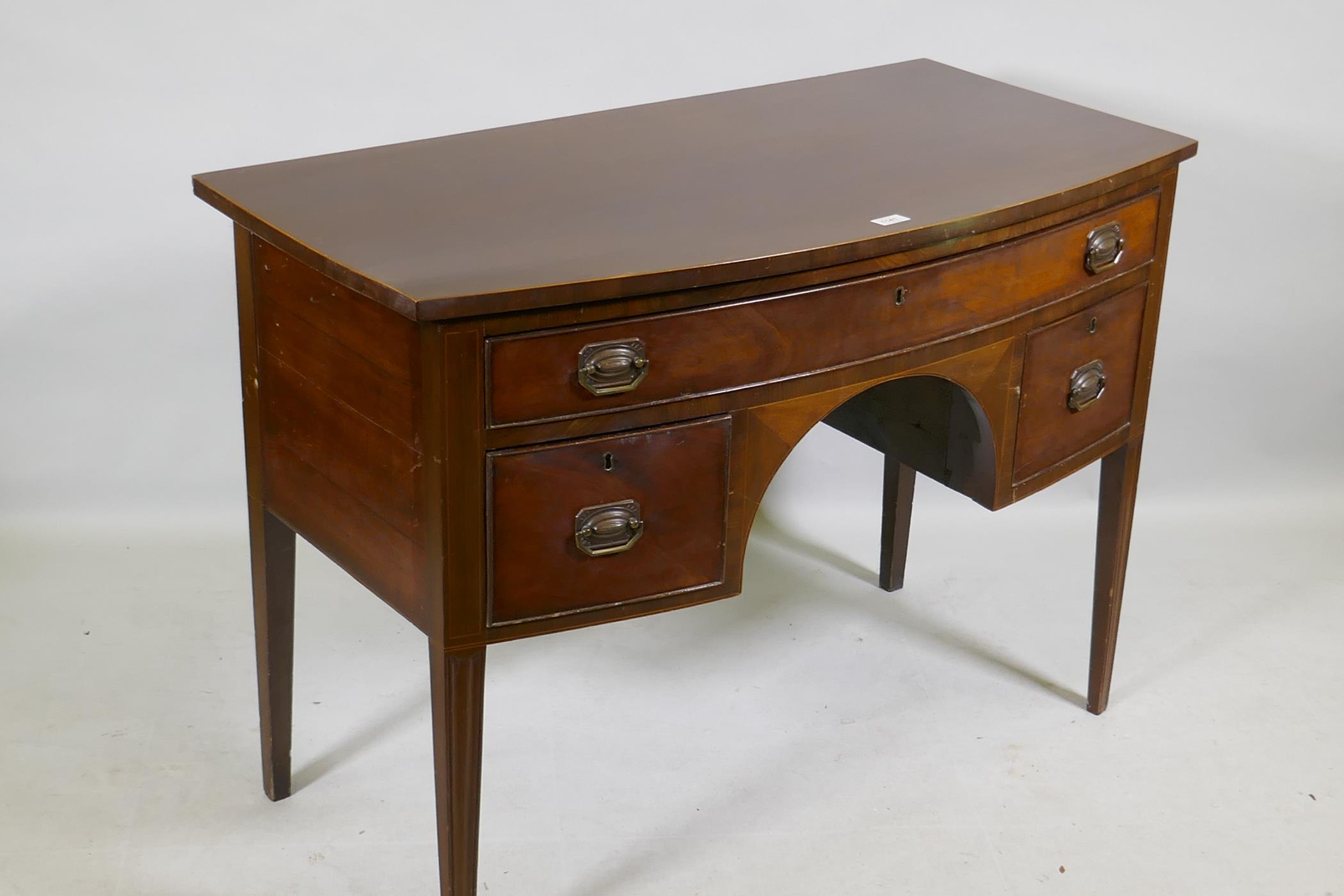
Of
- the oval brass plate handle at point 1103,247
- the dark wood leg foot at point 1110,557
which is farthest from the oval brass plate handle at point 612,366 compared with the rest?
the dark wood leg foot at point 1110,557

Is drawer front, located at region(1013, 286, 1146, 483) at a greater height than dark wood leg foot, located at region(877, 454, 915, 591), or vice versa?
drawer front, located at region(1013, 286, 1146, 483)

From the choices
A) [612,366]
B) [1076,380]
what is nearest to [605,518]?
[612,366]

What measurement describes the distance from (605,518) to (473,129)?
1390mm

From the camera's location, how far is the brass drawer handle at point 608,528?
2.16 metres

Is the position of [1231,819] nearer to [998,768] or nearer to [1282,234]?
[998,768]

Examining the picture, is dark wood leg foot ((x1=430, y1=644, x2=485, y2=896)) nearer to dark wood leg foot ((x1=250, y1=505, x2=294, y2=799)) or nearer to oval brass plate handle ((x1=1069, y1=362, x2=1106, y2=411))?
dark wood leg foot ((x1=250, y1=505, x2=294, y2=799))

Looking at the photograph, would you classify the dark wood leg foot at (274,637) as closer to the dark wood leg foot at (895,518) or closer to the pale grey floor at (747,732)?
the pale grey floor at (747,732)

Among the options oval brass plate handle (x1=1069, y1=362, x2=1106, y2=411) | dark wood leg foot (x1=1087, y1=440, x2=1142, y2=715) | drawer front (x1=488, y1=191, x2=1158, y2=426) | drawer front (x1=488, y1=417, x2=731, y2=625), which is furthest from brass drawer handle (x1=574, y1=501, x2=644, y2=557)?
dark wood leg foot (x1=1087, y1=440, x2=1142, y2=715)

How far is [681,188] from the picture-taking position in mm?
2428

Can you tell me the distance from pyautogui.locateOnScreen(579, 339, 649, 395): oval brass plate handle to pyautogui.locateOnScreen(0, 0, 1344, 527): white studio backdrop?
1.36m

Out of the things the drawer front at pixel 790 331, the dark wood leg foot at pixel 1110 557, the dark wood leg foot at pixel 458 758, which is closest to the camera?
the drawer front at pixel 790 331

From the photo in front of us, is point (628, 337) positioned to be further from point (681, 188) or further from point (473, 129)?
point (473, 129)

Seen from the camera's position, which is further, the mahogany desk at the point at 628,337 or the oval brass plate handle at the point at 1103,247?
the oval brass plate handle at the point at 1103,247

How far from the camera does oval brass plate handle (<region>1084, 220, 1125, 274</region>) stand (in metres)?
2.55
